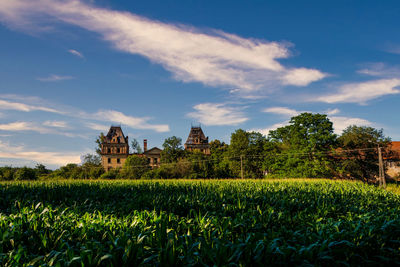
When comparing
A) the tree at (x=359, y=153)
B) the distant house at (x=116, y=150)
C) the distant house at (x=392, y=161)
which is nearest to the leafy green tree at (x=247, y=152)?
the tree at (x=359, y=153)

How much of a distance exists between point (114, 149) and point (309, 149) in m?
65.4

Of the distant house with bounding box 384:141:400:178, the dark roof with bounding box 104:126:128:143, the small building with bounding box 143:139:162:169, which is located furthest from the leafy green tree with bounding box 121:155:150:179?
the distant house with bounding box 384:141:400:178

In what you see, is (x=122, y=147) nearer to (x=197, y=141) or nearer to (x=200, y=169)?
(x=197, y=141)

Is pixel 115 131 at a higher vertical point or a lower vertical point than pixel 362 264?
higher

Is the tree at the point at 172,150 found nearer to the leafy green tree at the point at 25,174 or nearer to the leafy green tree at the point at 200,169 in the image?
the leafy green tree at the point at 200,169

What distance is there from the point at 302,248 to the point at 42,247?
12.2ft

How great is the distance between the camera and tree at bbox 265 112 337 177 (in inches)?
A: 1625

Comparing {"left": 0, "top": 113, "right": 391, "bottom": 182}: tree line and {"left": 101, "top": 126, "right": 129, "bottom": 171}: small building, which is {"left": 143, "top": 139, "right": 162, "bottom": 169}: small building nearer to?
{"left": 101, "top": 126, "right": 129, "bottom": 171}: small building

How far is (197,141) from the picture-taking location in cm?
9294

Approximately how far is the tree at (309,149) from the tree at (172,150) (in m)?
32.0

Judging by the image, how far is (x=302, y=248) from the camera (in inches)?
128

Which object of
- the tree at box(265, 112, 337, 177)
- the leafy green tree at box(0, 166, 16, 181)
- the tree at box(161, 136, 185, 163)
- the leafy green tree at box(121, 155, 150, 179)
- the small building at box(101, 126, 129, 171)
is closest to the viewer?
the tree at box(265, 112, 337, 177)

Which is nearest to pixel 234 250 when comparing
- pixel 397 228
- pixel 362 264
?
pixel 362 264

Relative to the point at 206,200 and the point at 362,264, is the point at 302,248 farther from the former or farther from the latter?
the point at 206,200
